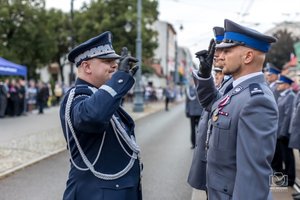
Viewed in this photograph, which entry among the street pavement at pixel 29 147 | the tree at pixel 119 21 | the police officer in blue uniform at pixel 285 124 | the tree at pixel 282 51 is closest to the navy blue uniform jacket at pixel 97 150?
the street pavement at pixel 29 147

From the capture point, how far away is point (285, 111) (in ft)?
27.2

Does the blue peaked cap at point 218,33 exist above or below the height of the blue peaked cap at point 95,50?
above

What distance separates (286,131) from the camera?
26.8 feet

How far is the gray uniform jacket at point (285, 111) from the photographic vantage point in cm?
815

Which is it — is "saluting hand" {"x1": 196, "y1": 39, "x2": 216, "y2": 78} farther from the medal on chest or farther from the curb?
the curb

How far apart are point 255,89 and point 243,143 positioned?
35cm

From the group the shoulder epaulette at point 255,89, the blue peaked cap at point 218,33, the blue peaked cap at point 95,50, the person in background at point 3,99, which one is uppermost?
the blue peaked cap at point 218,33

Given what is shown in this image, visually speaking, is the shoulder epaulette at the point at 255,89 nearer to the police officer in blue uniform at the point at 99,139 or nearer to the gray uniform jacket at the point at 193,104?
the police officer in blue uniform at the point at 99,139

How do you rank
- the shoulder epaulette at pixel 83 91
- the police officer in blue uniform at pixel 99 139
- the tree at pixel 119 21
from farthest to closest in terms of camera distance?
the tree at pixel 119 21, the shoulder epaulette at pixel 83 91, the police officer in blue uniform at pixel 99 139

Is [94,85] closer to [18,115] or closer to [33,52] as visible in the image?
[18,115]

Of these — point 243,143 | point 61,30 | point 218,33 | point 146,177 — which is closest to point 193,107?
point 146,177

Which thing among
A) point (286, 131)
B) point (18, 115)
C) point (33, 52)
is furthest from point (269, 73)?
point (33, 52)

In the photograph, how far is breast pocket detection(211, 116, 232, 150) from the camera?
2.92m

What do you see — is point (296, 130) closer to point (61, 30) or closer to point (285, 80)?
point (285, 80)
